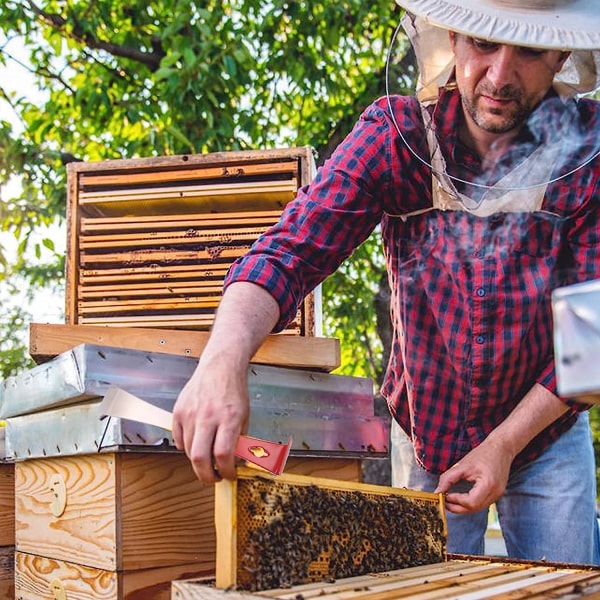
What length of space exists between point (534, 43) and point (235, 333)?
2.55 feet

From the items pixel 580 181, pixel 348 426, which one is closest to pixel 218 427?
pixel 348 426

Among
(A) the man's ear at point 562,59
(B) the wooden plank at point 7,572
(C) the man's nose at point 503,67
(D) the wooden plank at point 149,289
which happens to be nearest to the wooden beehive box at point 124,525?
(B) the wooden plank at point 7,572

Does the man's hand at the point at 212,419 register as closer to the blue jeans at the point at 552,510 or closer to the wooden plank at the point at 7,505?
the blue jeans at the point at 552,510

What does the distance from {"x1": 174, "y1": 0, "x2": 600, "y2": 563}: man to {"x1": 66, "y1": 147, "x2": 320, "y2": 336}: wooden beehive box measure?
62cm

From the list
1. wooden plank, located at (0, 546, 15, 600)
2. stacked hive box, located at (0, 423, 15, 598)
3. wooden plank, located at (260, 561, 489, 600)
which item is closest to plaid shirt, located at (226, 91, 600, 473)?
wooden plank, located at (260, 561, 489, 600)

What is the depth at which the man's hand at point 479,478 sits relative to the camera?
1.75m

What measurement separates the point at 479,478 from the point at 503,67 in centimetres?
90

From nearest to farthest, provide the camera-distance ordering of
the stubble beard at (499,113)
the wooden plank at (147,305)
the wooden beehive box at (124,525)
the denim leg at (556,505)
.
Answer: the wooden beehive box at (124,525), the stubble beard at (499,113), the denim leg at (556,505), the wooden plank at (147,305)

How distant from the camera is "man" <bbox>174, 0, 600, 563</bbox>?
1665 mm

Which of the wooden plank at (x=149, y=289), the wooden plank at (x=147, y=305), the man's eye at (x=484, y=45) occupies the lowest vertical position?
the wooden plank at (x=147, y=305)

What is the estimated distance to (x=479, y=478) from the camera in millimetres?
1785

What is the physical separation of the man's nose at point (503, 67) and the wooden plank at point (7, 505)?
1.70m

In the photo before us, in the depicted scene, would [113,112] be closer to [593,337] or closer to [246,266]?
[246,266]

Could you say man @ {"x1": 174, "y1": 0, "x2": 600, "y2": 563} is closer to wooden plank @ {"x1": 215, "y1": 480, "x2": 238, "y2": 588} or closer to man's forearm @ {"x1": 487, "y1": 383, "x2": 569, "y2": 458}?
man's forearm @ {"x1": 487, "y1": 383, "x2": 569, "y2": 458}
